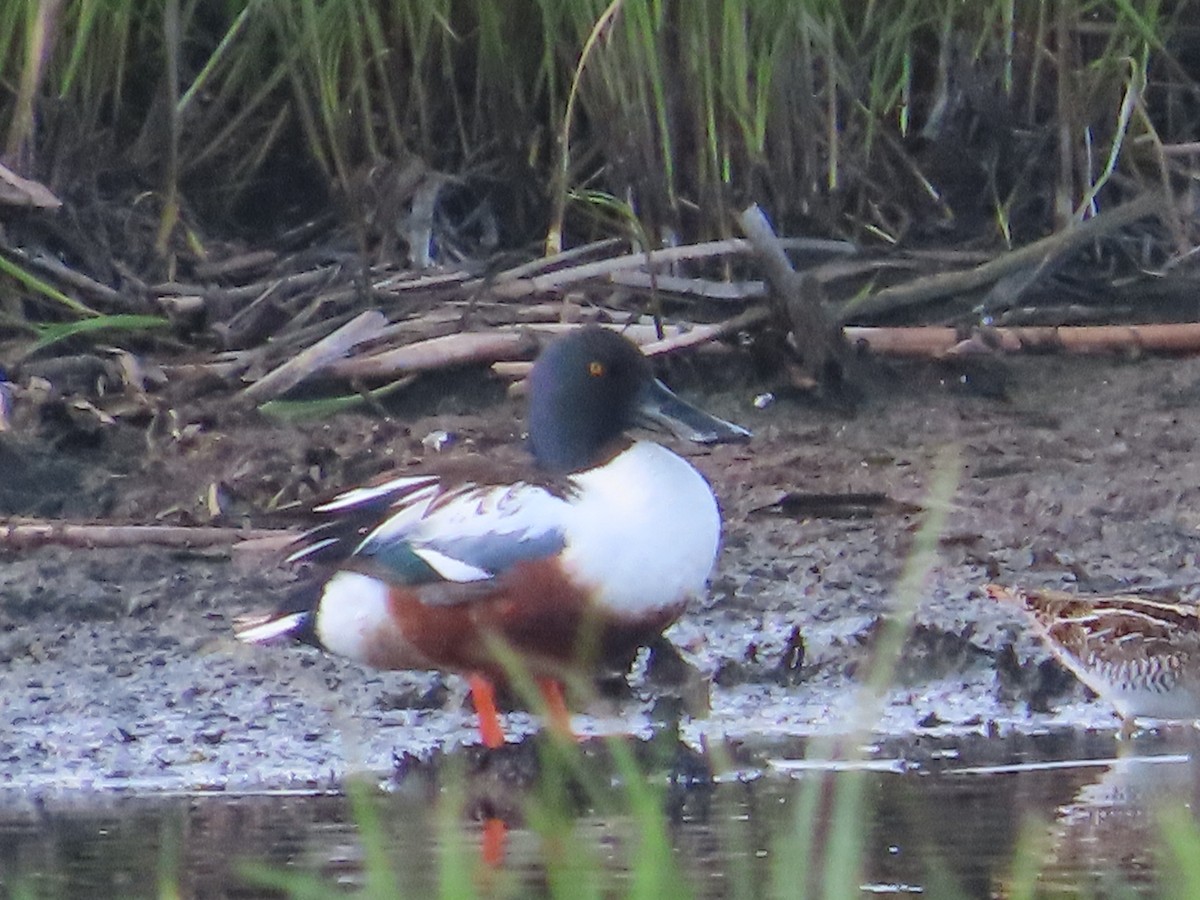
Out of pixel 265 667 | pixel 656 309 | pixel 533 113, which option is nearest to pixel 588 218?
pixel 533 113

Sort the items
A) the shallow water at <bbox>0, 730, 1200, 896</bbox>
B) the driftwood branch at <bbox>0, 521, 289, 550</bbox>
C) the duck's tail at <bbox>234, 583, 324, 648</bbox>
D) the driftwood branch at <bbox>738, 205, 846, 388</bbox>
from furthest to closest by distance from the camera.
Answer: the driftwood branch at <bbox>738, 205, 846, 388</bbox>
the driftwood branch at <bbox>0, 521, 289, 550</bbox>
the duck's tail at <bbox>234, 583, 324, 648</bbox>
the shallow water at <bbox>0, 730, 1200, 896</bbox>

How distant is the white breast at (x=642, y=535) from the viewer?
4.64 m

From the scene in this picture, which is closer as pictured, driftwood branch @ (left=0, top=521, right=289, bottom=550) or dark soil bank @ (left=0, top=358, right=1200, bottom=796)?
dark soil bank @ (left=0, top=358, right=1200, bottom=796)

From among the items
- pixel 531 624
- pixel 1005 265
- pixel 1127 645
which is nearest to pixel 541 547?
pixel 531 624

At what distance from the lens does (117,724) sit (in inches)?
202

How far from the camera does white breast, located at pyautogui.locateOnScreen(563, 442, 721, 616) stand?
4637mm

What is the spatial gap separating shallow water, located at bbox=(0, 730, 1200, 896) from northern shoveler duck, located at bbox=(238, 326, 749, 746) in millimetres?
309

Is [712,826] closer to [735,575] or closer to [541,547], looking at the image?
[541,547]

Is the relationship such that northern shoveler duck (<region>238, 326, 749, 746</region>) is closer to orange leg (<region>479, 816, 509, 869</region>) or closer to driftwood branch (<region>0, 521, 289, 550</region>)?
orange leg (<region>479, 816, 509, 869</region>)

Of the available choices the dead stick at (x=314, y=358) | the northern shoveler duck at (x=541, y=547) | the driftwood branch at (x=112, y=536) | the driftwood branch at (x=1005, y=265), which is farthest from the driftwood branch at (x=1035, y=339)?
the northern shoveler duck at (x=541, y=547)

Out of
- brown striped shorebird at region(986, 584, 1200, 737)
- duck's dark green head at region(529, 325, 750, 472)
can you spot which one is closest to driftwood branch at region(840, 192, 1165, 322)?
brown striped shorebird at region(986, 584, 1200, 737)

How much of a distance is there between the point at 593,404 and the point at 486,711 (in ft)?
2.28

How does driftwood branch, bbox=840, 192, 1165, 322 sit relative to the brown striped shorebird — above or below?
above

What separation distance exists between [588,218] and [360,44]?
0.92m
